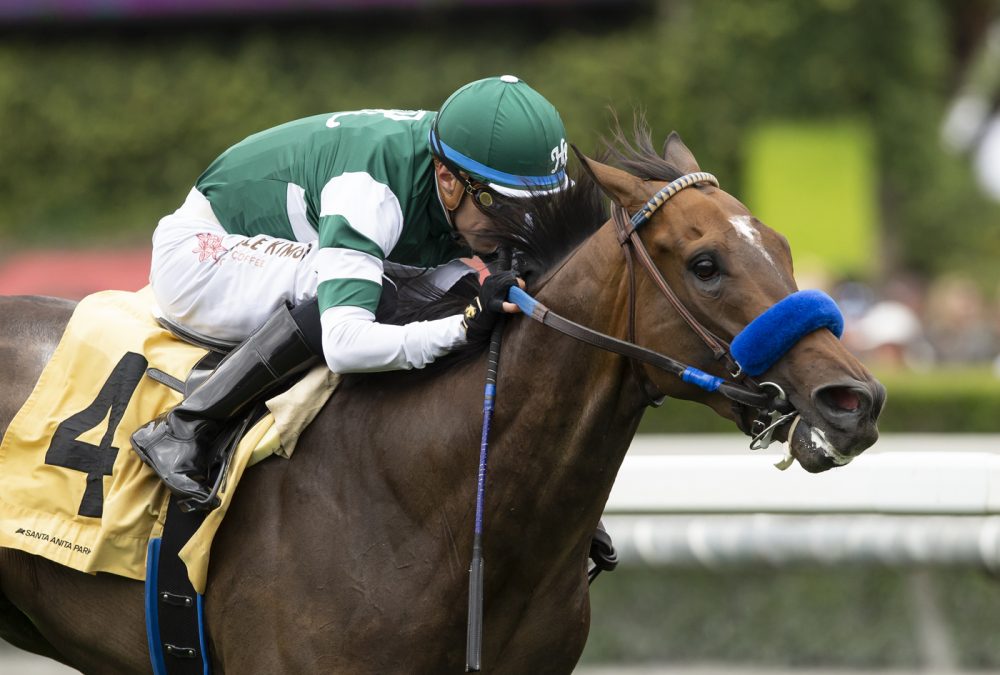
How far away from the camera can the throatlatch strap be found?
3420 mm

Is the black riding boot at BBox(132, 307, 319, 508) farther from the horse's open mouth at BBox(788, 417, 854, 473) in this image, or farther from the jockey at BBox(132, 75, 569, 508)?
the horse's open mouth at BBox(788, 417, 854, 473)

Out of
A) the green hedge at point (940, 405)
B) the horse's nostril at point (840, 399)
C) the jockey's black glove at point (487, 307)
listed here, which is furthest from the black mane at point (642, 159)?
the green hedge at point (940, 405)

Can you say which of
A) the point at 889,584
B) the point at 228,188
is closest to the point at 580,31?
the point at 889,584

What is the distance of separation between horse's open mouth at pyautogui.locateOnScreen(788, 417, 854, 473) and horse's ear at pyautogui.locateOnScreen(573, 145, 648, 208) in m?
0.67

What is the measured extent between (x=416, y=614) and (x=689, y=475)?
2656 mm

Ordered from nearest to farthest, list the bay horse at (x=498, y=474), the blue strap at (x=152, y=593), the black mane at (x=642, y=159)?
the bay horse at (x=498, y=474) < the black mane at (x=642, y=159) < the blue strap at (x=152, y=593)

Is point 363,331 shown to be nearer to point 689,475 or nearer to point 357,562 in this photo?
point 357,562

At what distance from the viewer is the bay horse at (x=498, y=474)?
3.04 metres

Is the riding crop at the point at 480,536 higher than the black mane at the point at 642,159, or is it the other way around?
the black mane at the point at 642,159

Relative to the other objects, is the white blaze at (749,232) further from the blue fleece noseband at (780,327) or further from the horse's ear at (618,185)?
the horse's ear at (618,185)

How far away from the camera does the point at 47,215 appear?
14875 millimetres

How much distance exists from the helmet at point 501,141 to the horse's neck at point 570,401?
0.25 m

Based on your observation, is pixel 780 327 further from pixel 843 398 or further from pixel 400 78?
pixel 400 78

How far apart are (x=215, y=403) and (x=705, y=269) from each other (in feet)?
4.22
